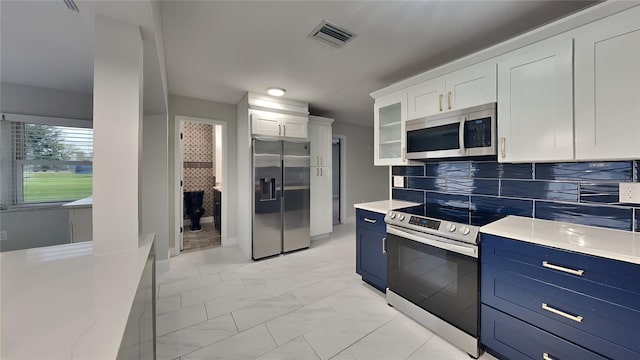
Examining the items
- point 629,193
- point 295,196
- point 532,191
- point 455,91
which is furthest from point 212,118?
point 629,193

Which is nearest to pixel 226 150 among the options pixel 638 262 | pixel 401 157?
pixel 401 157

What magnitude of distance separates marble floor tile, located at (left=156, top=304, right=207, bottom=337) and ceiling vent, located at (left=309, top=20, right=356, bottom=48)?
8.68 ft

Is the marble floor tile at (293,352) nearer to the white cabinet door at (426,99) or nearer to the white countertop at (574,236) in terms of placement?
the white countertop at (574,236)

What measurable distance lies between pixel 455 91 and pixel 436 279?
1638 millimetres

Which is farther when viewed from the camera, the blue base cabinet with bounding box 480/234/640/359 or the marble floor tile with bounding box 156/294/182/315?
the marble floor tile with bounding box 156/294/182/315

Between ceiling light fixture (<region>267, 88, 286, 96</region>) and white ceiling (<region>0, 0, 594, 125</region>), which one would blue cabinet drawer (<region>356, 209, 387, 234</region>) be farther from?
ceiling light fixture (<region>267, 88, 286, 96</region>)

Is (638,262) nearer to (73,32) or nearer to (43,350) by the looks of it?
(43,350)

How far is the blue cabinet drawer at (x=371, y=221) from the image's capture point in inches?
93.8

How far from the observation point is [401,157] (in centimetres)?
262

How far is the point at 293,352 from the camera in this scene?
5.57ft

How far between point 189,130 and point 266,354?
558 centimetres

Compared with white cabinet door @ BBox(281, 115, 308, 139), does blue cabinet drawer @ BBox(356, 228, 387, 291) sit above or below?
below

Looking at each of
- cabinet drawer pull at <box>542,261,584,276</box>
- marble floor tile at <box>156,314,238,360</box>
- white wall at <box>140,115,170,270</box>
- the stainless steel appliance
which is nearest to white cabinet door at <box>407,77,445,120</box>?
the stainless steel appliance

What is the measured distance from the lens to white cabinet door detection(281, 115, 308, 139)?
3.75 m
